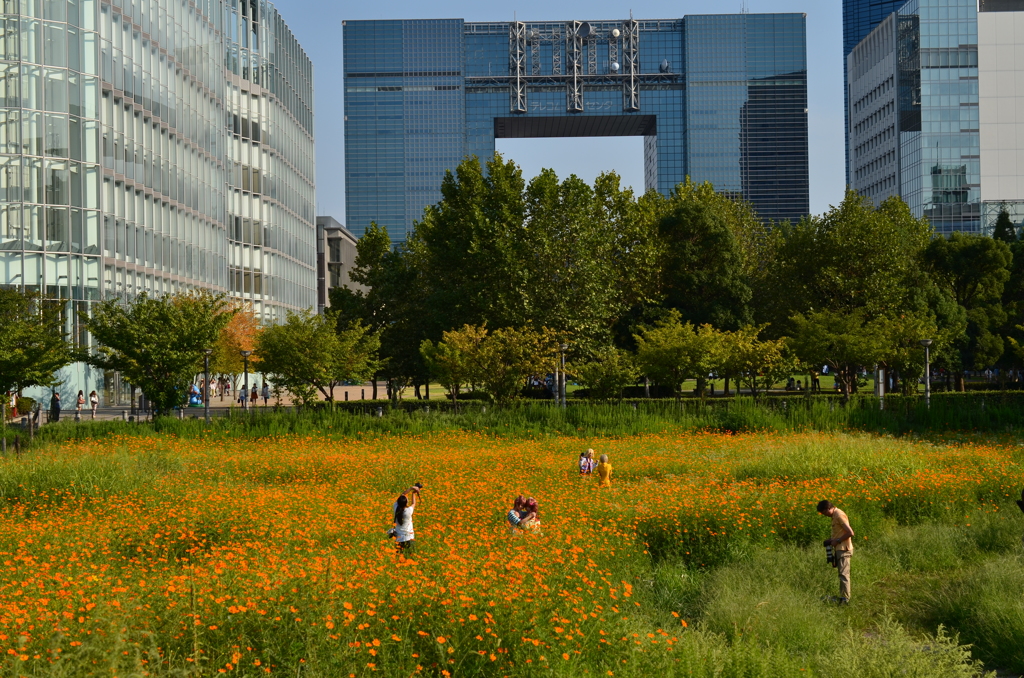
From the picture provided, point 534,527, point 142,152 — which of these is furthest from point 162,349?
point 142,152

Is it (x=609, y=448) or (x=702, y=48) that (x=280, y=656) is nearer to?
(x=609, y=448)

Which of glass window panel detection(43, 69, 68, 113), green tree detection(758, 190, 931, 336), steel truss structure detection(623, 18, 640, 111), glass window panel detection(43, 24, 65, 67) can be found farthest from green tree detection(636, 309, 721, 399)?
steel truss structure detection(623, 18, 640, 111)

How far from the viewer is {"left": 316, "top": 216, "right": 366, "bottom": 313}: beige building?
128 metres

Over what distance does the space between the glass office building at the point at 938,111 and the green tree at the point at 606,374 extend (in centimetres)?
9440

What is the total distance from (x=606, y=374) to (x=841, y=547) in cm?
2647

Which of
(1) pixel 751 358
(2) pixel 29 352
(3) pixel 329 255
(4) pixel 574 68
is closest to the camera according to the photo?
(2) pixel 29 352

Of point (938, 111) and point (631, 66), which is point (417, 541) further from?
point (631, 66)

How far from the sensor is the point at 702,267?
50469 mm

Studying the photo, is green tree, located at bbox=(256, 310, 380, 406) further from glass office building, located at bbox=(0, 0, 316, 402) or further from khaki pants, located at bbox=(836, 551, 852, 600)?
khaki pants, located at bbox=(836, 551, 852, 600)

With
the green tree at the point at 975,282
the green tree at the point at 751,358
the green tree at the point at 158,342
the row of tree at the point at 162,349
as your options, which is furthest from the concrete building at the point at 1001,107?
the green tree at the point at 158,342

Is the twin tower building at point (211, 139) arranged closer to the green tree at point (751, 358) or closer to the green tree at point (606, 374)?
the green tree at point (606, 374)

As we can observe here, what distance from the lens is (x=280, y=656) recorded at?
7.68 metres

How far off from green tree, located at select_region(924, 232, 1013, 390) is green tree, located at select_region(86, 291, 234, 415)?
4082 cm

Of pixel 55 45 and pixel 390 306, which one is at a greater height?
pixel 55 45
